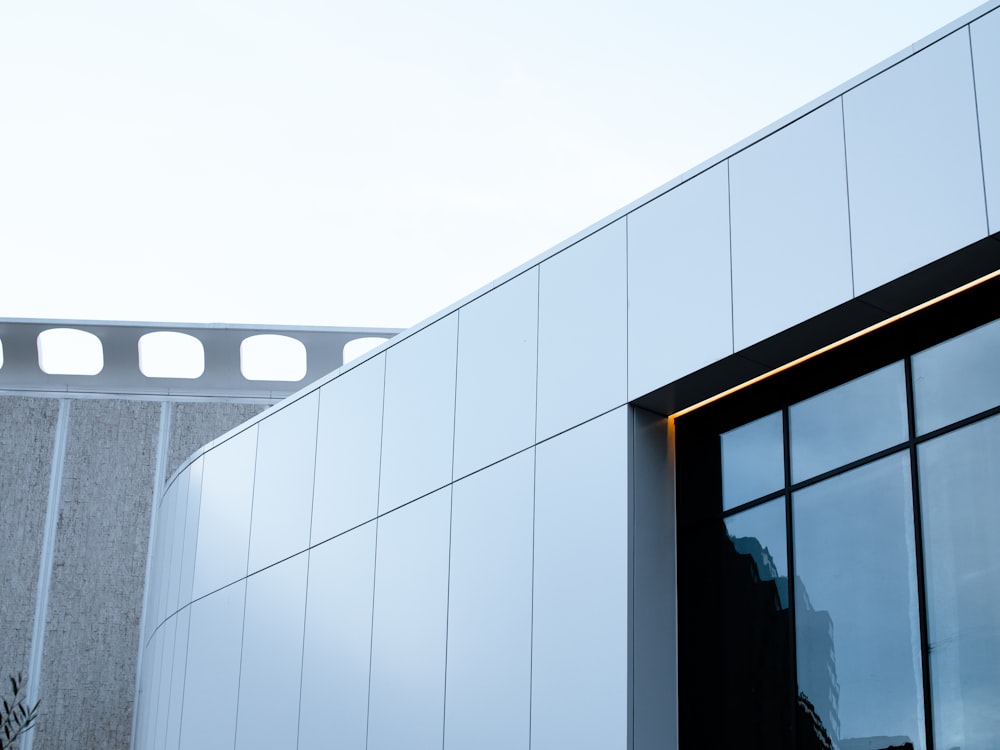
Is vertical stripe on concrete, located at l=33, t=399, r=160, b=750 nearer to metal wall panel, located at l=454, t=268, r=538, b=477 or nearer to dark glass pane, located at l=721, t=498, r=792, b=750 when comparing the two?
metal wall panel, located at l=454, t=268, r=538, b=477

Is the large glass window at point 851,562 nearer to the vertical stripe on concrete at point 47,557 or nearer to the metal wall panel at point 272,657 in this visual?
the metal wall panel at point 272,657

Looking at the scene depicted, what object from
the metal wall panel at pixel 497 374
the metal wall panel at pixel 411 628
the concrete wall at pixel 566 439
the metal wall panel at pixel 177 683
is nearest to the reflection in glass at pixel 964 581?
the concrete wall at pixel 566 439

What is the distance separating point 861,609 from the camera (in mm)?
9195

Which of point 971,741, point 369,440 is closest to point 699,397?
point 971,741

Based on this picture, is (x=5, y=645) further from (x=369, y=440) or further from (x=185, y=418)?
(x=369, y=440)

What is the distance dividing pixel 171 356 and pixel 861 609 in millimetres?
17883

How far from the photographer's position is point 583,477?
1127 cm

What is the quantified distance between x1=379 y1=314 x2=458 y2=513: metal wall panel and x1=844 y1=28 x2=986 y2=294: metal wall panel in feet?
16.7

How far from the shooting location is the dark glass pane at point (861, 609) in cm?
880

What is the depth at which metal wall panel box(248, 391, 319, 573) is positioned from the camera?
15.4 m

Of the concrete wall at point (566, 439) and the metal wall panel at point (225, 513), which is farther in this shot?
the metal wall panel at point (225, 513)

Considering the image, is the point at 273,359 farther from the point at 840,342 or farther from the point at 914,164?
the point at 914,164

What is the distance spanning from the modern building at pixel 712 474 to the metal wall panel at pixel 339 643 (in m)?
0.04

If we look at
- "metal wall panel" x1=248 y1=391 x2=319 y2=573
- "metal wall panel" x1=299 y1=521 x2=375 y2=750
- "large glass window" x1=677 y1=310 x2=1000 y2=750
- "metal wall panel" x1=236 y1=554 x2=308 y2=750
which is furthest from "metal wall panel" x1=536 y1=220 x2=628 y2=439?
"metal wall panel" x1=236 y1=554 x2=308 y2=750
